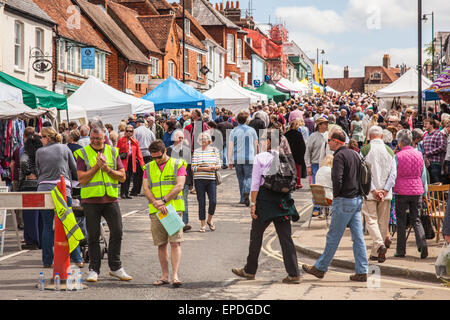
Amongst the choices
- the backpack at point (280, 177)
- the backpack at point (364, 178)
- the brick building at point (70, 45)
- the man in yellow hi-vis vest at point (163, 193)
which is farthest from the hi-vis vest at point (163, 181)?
the brick building at point (70, 45)

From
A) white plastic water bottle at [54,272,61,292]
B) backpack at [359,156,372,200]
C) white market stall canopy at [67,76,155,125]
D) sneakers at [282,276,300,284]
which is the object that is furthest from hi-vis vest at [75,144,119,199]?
white market stall canopy at [67,76,155,125]

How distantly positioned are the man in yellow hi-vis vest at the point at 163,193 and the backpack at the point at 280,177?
1.10 m

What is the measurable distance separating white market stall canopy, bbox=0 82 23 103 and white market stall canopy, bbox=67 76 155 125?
19.2 feet

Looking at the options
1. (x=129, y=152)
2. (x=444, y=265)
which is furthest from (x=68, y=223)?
(x=129, y=152)

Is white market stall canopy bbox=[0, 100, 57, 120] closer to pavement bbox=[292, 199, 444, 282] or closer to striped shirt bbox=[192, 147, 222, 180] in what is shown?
striped shirt bbox=[192, 147, 222, 180]

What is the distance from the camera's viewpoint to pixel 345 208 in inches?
339

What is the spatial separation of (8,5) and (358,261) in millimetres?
22032

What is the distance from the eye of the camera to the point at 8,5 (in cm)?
2669

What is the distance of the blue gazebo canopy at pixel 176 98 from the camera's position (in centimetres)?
2452

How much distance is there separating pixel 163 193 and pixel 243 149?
7.04 m

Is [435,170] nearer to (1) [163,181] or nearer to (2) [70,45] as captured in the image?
(1) [163,181]

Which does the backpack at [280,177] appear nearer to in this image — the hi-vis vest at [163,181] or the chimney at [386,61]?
the hi-vis vest at [163,181]

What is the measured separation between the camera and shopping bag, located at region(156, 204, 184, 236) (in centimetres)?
839
